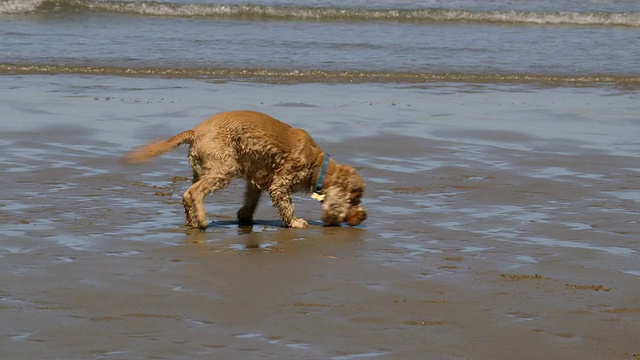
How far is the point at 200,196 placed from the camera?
7.87 meters

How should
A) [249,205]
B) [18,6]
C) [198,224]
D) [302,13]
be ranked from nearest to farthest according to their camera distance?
[198,224]
[249,205]
[18,6]
[302,13]

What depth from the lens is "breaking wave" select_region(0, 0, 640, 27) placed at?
82.3 ft

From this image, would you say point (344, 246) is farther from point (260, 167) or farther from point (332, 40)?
point (332, 40)

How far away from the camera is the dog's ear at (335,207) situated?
8109 mm

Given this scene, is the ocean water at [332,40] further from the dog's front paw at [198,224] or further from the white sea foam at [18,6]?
the dog's front paw at [198,224]

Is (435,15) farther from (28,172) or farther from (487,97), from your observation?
(28,172)

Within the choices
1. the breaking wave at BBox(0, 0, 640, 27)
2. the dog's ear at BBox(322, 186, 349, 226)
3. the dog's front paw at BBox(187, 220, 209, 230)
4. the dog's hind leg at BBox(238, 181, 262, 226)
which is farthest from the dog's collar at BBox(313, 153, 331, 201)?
the breaking wave at BBox(0, 0, 640, 27)

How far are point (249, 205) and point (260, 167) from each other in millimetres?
313

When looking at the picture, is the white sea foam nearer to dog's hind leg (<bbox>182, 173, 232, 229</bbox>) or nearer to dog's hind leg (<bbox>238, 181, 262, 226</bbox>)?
dog's hind leg (<bbox>238, 181, 262, 226</bbox>)

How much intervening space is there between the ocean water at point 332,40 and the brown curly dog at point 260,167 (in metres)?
7.94

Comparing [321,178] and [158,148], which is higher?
[158,148]

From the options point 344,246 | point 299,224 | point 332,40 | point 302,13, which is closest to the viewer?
point 344,246

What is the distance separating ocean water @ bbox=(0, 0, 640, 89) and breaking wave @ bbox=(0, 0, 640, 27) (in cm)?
4

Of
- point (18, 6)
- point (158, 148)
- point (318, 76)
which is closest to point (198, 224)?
point (158, 148)
